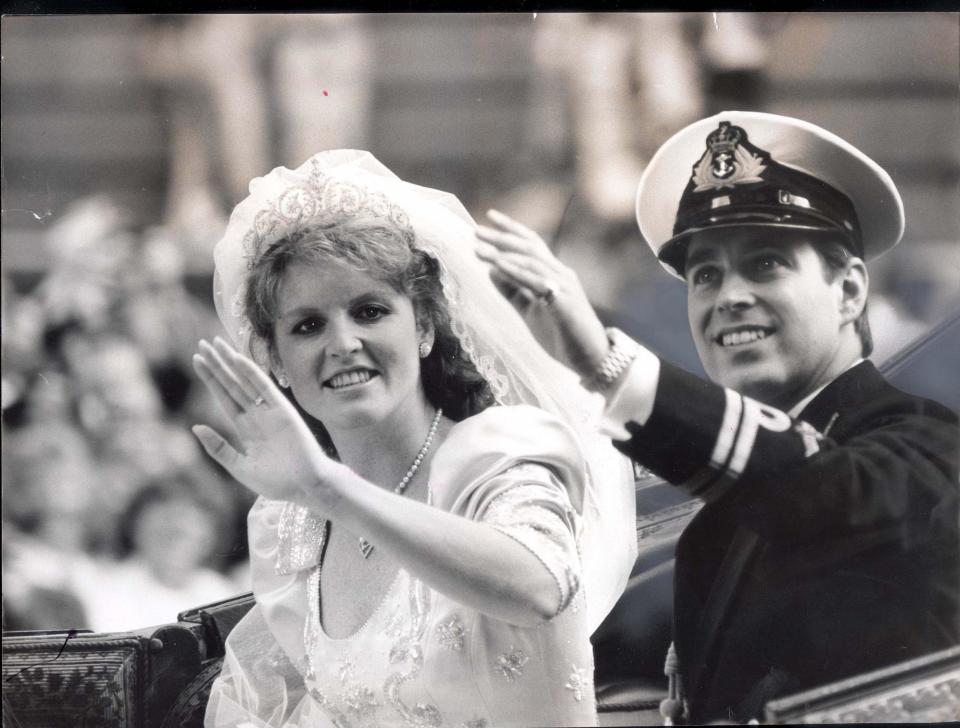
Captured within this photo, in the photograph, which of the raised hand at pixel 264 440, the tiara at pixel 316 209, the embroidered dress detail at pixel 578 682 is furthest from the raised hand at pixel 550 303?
the embroidered dress detail at pixel 578 682

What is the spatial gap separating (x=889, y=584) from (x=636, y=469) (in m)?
0.72

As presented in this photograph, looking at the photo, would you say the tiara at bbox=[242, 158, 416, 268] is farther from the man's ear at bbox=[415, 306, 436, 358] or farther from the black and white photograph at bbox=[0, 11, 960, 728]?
the man's ear at bbox=[415, 306, 436, 358]

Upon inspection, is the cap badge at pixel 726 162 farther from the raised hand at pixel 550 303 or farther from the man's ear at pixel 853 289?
the raised hand at pixel 550 303

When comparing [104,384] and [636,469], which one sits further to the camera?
[104,384]

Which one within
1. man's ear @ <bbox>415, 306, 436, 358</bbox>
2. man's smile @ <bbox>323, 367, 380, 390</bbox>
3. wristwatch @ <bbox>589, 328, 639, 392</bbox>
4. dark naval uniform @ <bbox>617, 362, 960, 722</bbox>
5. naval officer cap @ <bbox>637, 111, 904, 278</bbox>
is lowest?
dark naval uniform @ <bbox>617, 362, 960, 722</bbox>

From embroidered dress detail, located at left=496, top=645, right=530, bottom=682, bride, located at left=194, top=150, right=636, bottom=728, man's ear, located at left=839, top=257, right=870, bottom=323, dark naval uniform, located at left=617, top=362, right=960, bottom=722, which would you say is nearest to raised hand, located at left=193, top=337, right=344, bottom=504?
bride, located at left=194, top=150, right=636, bottom=728

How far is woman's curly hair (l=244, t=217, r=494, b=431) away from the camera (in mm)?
2654

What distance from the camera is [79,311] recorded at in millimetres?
2898

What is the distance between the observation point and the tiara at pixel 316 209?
8.86 ft

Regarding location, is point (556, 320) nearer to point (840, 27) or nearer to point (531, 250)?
point (531, 250)

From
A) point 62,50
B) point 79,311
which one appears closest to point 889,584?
point 79,311

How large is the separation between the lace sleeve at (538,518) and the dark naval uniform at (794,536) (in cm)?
33

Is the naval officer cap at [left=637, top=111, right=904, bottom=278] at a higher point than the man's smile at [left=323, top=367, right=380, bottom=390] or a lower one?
higher

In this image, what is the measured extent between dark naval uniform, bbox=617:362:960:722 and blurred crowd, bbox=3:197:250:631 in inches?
46.8
